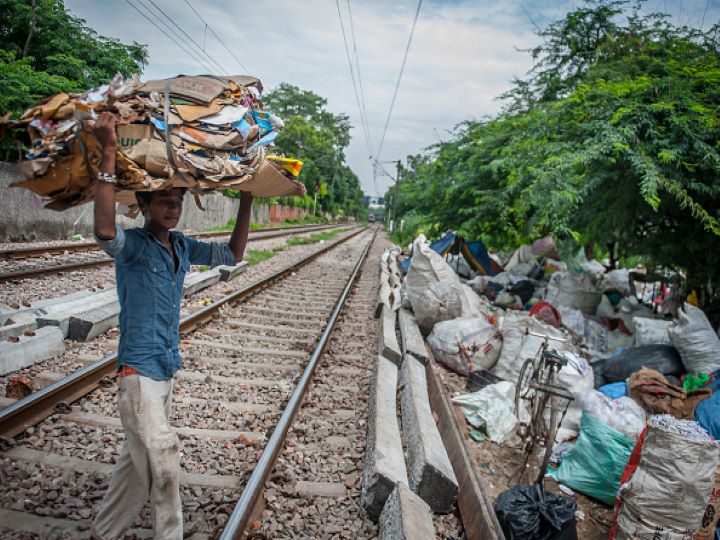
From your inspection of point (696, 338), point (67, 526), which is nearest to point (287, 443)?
point (67, 526)

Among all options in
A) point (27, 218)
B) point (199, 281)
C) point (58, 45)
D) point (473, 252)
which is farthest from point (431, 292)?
point (58, 45)

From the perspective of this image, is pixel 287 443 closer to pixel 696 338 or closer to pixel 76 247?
pixel 696 338

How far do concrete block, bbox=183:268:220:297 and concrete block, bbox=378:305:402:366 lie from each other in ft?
9.94

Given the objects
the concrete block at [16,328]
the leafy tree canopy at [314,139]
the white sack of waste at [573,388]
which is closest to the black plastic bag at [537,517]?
the white sack of waste at [573,388]

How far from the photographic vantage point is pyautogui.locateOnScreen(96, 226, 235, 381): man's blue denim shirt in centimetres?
215

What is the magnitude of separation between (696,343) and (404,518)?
4.50 meters

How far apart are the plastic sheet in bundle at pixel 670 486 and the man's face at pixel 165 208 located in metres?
3.13

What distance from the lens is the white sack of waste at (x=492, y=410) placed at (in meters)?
4.62

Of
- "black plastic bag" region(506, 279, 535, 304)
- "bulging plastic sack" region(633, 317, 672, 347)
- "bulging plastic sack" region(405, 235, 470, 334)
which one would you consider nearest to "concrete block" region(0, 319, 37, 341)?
"bulging plastic sack" region(405, 235, 470, 334)

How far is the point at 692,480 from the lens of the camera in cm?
298

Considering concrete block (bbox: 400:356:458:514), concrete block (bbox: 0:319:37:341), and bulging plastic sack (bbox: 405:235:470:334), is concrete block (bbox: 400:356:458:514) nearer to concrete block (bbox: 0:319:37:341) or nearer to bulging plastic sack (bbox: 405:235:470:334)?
bulging plastic sack (bbox: 405:235:470:334)

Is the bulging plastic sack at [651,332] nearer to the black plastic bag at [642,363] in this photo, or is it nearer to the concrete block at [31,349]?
the black plastic bag at [642,363]

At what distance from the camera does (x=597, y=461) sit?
12.8 ft

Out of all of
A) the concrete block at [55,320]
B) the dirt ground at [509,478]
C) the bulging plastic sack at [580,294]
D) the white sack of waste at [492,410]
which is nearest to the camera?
the dirt ground at [509,478]
